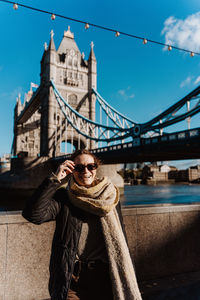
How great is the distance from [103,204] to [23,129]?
176 feet

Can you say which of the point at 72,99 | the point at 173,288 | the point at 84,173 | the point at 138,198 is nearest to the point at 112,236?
the point at 84,173

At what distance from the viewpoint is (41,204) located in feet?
4.77

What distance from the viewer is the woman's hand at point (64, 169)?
155 centimetres

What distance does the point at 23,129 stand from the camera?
171ft

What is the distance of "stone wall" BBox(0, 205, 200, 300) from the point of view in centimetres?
235

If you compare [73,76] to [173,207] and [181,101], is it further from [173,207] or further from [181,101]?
[173,207]

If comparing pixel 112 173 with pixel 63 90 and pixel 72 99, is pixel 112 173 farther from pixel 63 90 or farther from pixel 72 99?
pixel 63 90

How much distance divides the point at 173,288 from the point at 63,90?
1453 inches

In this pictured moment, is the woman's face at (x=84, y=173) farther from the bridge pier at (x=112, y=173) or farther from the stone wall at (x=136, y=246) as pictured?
the bridge pier at (x=112, y=173)

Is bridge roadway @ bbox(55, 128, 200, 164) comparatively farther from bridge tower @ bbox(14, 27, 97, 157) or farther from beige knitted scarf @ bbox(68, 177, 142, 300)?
bridge tower @ bbox(14, 27, 97, 157)

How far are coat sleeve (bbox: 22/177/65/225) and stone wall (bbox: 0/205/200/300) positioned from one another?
1061mm

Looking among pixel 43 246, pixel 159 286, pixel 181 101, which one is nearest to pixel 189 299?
pixel 159 286

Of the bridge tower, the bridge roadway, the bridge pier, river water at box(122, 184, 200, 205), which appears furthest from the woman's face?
the bridge tower

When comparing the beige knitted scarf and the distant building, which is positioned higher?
the distant building
